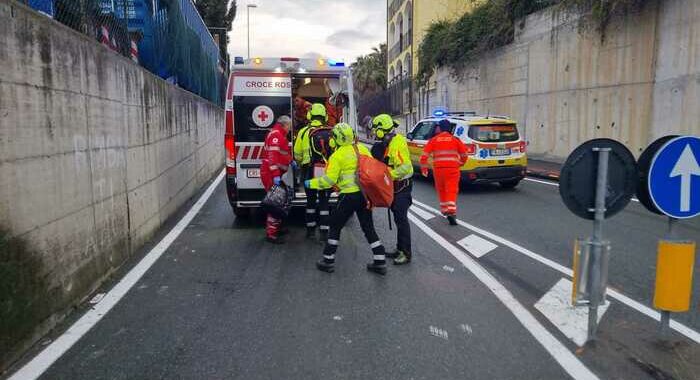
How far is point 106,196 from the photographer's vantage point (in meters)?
5.89

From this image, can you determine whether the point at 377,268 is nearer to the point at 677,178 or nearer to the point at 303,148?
the point at 303,148

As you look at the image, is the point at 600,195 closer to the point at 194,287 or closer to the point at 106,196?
the point at 194,287

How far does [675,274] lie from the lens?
4102 mm

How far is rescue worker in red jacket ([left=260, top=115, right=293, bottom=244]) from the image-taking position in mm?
7836

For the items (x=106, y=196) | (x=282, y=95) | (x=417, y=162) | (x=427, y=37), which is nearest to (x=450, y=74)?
(x=427, y=37)

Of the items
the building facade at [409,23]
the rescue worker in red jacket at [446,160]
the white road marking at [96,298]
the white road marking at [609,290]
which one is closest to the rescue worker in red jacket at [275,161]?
the rescue worker in red jacket at [446,160]

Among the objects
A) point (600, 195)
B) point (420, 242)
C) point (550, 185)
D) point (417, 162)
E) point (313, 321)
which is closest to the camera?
point (600, 195)

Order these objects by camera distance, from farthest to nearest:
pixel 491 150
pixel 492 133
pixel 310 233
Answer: pixel 492 133 → pixel 491 150 → pixel 310 233

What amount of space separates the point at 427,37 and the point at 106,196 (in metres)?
28.3

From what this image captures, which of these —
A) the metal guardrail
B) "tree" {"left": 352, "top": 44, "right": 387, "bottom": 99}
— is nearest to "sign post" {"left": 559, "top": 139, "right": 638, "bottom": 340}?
the metal guardrail

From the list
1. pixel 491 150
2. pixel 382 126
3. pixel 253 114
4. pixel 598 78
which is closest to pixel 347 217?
pixel 382 126

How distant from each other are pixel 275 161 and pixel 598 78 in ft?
45.7

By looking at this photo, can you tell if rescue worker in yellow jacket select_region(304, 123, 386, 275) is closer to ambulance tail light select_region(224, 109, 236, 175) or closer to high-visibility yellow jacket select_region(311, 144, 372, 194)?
high-visibility yellow jacket select_region(311, 144, 372, 194)

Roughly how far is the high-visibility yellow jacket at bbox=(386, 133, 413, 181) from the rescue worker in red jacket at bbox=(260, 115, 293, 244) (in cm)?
187
